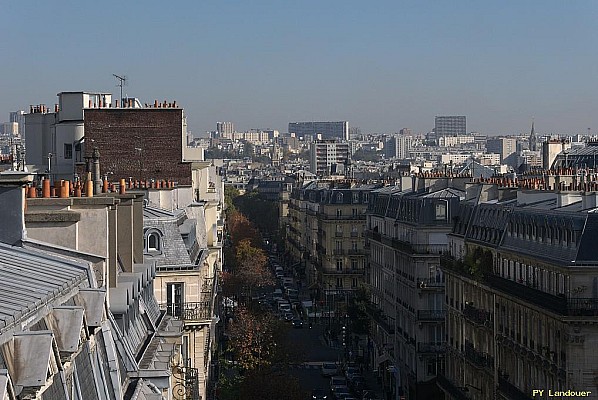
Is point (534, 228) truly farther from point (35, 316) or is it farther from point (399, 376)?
point (35, 316)

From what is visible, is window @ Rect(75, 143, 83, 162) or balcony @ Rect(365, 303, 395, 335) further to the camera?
balcony @ Rect(365, 303, 395, 335)

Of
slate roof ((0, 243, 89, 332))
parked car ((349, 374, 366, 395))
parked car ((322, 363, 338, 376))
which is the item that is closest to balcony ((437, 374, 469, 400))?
parked car ((349, 374, 366, 395))

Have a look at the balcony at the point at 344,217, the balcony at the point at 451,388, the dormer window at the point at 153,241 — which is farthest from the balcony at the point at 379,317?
the dormer window at the point at 153,241

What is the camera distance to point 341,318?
101812 mm

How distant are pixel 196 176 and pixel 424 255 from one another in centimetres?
1105

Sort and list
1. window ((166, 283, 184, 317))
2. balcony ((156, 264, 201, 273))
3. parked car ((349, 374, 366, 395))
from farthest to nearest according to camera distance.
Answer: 1. parked car ((349, 374, 366, 395))
2. window ((166, 283, 184, 317))
3. balcony ((156, 264, 201, 273))

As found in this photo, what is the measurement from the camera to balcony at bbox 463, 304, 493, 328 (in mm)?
47938

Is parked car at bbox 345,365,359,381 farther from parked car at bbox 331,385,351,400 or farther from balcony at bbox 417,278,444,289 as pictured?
balcony at bbox 417,278,444,289

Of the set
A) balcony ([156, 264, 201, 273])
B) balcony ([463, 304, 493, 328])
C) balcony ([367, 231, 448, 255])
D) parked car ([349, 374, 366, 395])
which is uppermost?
balcony ([156, 264, 201, 273])

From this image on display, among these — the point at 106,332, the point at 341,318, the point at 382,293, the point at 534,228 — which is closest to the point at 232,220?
the point at 341,318

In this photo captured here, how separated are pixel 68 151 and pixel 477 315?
19023 millimetres

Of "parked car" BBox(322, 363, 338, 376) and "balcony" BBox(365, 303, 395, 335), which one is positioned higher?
"balcony" BBox(365, 303, 395, 335)

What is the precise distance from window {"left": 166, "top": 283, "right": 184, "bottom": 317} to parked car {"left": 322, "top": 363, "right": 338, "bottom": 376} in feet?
122

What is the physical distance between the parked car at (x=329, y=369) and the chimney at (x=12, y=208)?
6183 cm
